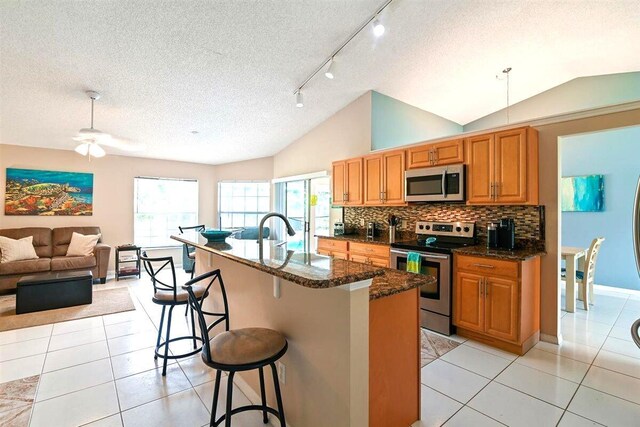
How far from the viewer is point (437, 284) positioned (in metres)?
3.18

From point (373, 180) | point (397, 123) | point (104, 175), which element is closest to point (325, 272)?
point (373, 180)

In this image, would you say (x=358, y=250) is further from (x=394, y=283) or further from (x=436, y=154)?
(x=394, y=283)

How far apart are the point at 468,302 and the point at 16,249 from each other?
21.6ft

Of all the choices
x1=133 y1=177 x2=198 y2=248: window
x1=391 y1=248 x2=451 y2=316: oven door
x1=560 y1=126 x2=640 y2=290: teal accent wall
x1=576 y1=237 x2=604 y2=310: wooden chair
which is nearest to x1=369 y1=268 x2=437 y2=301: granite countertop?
x1=391 y1=248 x2=451 y2=316: oven door

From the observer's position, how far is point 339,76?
394 centimetres

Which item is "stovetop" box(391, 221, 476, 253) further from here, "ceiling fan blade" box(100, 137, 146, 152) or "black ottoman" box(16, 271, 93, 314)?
"black ottoman" box(16, 271, 93, 314)

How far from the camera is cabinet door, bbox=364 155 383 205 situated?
422cm

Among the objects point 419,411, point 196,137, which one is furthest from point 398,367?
point 196,137

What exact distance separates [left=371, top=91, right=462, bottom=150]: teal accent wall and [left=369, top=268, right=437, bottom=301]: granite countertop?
2964 mm

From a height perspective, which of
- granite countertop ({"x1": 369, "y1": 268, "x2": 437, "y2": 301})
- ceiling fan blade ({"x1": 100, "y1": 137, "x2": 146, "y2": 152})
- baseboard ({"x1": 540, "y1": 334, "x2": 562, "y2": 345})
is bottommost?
baseboard ({"x1": 540, "y1": 334, "x2": 562, "y2": 345})

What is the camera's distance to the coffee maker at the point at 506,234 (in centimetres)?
306

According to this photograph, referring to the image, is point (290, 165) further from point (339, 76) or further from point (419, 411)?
point (419, 411)

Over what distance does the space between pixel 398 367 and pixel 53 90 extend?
4.72 meters

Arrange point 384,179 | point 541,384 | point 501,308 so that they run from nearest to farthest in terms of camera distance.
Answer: point 541,384 → point 501,308 → point 384,179
